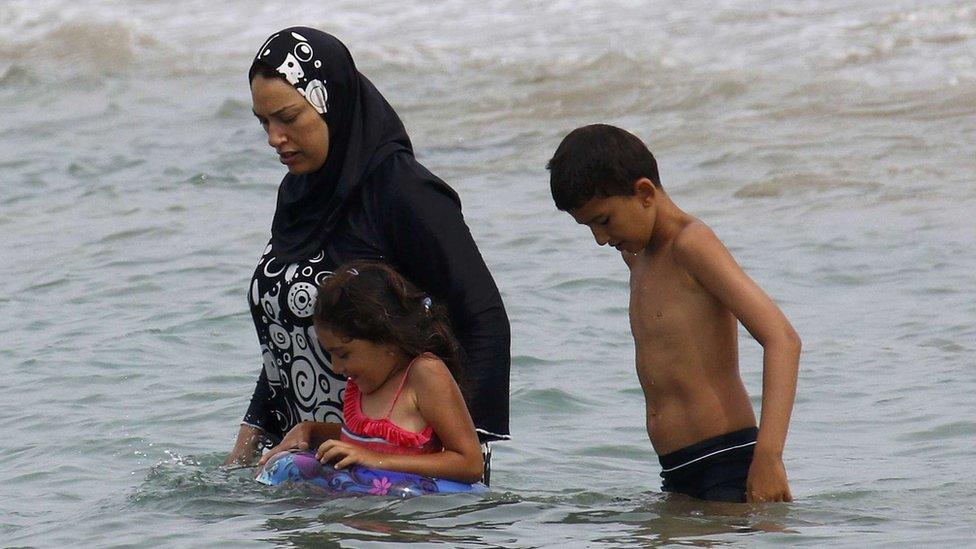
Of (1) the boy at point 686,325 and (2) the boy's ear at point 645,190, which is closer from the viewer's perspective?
(1) the boy at point 686,325

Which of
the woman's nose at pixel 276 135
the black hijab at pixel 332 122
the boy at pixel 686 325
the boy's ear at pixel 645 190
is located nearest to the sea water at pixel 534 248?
the boy at pixel 686 325

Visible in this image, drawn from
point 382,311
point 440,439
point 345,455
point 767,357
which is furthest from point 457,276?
point 767,357

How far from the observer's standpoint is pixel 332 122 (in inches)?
171

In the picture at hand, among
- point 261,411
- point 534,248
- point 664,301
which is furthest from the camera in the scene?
point 534,248

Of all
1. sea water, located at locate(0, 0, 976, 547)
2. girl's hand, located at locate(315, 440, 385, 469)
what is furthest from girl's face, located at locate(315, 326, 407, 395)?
sea water, located at locate(0, 0, 976, 547)

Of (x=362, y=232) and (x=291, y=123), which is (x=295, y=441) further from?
(x=291, y=123)

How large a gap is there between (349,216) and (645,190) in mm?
813

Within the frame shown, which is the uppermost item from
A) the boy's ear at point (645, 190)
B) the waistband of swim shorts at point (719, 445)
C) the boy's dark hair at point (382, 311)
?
the boy's ear at point (645, 190)

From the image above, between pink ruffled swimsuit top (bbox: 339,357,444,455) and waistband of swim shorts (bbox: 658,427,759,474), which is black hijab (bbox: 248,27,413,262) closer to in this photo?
pink ruffled swimsuit top (bbox: 339,357,444,455)

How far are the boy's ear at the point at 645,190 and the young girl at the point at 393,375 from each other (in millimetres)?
634

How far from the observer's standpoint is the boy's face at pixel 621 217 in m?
4.38

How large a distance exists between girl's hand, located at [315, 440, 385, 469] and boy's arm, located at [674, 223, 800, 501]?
1.01 metres

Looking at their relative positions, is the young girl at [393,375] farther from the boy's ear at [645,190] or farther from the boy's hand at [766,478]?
the boy's hand at [766,478]

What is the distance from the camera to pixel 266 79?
4.29 m
